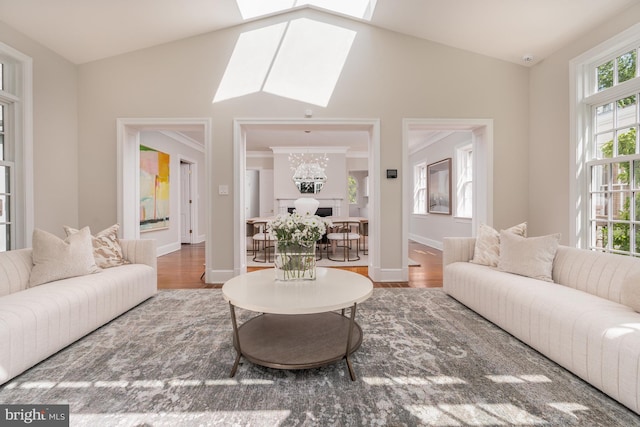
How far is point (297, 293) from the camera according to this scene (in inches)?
72.4

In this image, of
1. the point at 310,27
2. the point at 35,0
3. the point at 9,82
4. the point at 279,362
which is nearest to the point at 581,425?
the point at 279,362

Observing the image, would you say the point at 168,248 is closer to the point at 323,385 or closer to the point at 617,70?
the point at 323,385

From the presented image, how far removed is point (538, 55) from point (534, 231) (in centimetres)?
215

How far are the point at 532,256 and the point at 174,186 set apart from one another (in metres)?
6.51

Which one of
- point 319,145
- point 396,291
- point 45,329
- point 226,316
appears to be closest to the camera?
point 45,329

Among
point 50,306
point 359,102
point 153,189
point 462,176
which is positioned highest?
point 359,102

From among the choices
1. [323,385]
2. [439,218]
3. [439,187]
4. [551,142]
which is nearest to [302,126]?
[551,142]

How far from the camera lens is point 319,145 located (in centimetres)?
809

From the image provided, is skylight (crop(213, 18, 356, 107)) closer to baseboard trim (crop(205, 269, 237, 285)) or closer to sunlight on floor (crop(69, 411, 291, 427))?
baseboard trim (crop(205, 269, 237, 285))

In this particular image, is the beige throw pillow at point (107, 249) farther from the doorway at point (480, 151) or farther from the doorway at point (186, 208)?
the doorway at point (186, 208)

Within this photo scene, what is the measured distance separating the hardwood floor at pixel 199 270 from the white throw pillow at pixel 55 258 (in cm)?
128

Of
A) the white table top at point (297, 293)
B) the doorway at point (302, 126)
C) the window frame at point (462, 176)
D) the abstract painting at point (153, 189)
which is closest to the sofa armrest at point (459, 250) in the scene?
the doorway at point (302, 126)

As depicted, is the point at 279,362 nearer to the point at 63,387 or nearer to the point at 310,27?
the point at 63,387

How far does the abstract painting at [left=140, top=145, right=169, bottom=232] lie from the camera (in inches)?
214
